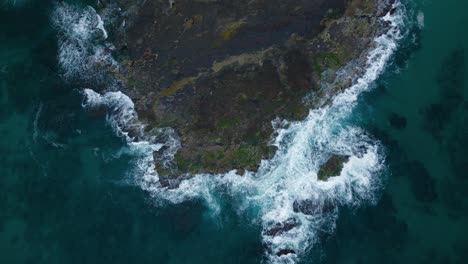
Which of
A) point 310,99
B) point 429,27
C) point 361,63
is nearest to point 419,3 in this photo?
point 429,27

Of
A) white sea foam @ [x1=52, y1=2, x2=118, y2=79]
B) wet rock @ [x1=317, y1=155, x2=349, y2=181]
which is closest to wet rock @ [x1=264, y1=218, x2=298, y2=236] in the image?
wet rock @ [x1=317, y1=155, x2=349, y2=181]

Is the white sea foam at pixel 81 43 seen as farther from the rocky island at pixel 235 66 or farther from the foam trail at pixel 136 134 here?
the foam trail at pixel 136 134

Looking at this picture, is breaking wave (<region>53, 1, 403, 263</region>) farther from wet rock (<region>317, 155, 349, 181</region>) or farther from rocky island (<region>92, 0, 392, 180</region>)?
rocky island (<region>92, 0, 392, 180</region>)

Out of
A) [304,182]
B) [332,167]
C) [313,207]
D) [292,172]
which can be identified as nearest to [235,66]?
[292,172]

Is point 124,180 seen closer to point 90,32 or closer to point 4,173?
point 4,173

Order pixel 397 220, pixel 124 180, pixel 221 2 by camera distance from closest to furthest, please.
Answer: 1. pixel 397 220
2. pixel 124 180
3. pixel 221 2
